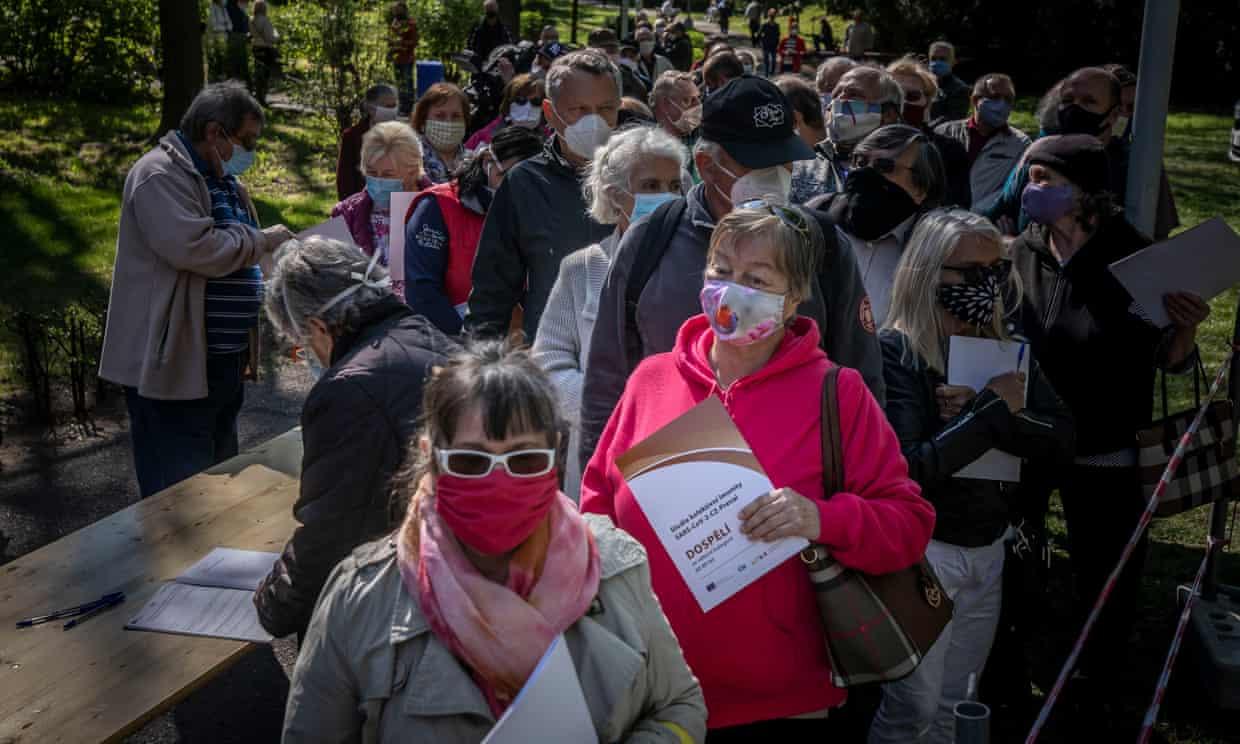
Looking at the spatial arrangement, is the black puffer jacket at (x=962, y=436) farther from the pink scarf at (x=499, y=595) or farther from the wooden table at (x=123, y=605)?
the wooden table at (x=123, y=605)

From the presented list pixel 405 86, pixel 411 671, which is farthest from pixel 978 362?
pixel 405 86

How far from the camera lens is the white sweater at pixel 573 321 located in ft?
12.9

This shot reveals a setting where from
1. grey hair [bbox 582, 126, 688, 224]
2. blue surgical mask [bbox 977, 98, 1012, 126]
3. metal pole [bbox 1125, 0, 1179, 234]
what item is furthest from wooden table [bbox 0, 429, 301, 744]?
blue surgical mask [bbox 977, 98, 1012, 126]

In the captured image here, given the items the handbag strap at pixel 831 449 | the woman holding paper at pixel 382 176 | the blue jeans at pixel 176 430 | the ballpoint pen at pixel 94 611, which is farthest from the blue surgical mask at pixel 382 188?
the handbag strap at pixel 831 449

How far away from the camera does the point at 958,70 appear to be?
31.0 meters

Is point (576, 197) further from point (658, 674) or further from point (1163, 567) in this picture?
point (1163, 567)

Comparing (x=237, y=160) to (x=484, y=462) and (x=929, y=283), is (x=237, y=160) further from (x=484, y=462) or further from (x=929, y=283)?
(x=484, y=462)

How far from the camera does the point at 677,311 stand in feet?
11.2

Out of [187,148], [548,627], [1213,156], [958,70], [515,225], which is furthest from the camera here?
[958,70]

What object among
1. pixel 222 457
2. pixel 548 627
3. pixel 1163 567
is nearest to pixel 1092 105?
pixel 1163 567

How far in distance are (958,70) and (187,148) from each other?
1120 inches

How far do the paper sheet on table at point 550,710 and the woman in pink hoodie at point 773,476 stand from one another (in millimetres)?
709

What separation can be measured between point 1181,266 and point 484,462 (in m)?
3.22

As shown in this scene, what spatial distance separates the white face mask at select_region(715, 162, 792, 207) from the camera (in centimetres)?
358
